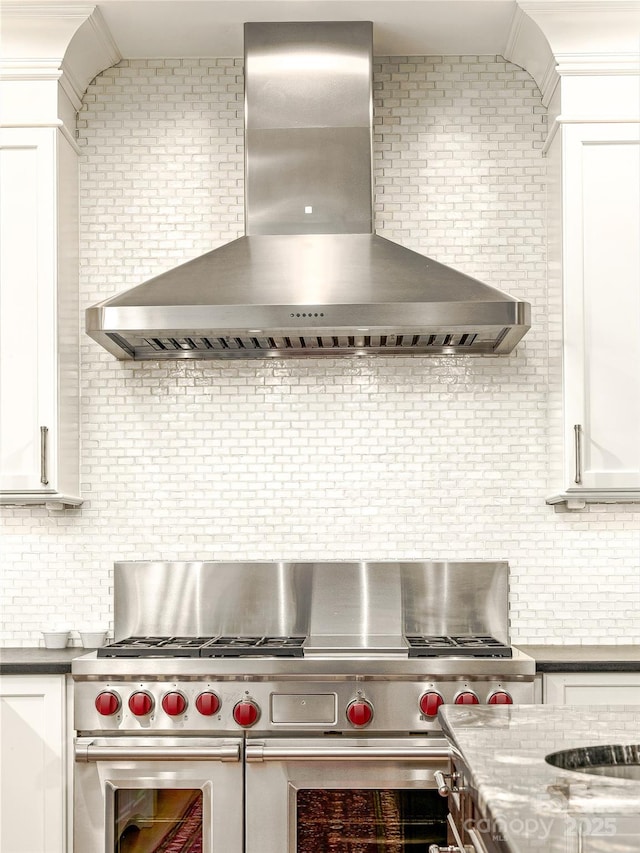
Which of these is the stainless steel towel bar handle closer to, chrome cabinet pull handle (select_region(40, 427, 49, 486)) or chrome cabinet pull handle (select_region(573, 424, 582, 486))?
chrome cabinet pull handle (select_region(573, 424, 582, 486))

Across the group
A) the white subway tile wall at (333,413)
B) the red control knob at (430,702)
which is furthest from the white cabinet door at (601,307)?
the red control knob at (430,702)

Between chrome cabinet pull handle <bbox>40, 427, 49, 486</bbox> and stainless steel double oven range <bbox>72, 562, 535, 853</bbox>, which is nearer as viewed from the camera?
stainless steel double oven range <bbox>72, 562, 535, 853</bbox>

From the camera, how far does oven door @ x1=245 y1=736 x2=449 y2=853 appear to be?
2836mm

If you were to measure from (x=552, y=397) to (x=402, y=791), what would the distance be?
4.94 feet

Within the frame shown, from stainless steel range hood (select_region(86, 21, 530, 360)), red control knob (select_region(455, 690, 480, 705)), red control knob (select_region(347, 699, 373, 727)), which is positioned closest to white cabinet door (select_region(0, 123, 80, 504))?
stainless steel range hood (select_region(86, 21, 530, 360))

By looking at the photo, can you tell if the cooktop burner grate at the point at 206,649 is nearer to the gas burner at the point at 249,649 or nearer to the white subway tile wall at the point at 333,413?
the gas burner at the point at 249,649

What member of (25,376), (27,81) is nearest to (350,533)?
(25,376)

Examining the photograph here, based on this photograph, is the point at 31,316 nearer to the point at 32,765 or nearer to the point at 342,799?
A: the point at 32,765

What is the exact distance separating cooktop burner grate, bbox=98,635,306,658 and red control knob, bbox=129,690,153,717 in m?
0.14

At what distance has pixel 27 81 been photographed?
3469mm

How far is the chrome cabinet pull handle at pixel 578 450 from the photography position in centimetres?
334

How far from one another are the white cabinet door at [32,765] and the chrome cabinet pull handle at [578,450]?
186cm

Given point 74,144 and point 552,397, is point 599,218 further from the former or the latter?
point 74,144

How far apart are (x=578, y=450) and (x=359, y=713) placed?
1187 mm
